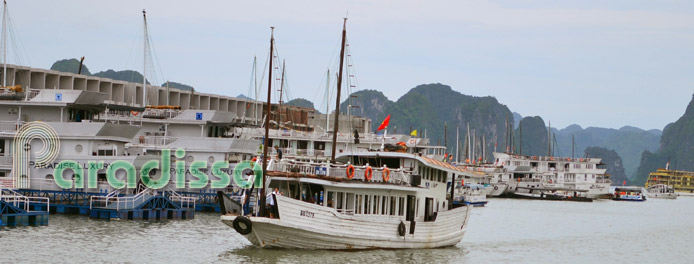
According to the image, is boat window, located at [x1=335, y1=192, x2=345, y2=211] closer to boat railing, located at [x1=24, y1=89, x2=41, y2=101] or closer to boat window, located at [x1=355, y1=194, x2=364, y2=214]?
boat window, located at [x1=355, y1=194, x2=364, y2=214]

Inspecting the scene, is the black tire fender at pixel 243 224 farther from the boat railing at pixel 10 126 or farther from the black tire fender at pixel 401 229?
the boat railing at pixel 10 126

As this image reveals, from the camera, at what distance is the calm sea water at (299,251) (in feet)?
110

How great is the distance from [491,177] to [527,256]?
8172 cm

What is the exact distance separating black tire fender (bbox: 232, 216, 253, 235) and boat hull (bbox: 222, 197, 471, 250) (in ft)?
0.49

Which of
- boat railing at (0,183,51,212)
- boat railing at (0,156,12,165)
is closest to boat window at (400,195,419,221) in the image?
boat railing at (0,183,51,212)

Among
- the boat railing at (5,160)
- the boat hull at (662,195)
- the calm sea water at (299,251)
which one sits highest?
the boat railing at (5,160)

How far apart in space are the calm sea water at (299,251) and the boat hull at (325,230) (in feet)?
1.20

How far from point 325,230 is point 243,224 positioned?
3.03m

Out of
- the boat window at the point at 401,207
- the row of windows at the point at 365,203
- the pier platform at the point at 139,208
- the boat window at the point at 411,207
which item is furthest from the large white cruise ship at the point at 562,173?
the row of windows at the point at 365,203

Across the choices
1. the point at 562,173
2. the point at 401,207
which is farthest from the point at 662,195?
the point at 401,207

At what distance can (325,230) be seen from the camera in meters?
35.2

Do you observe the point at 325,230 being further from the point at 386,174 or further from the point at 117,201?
the point at 117,201
